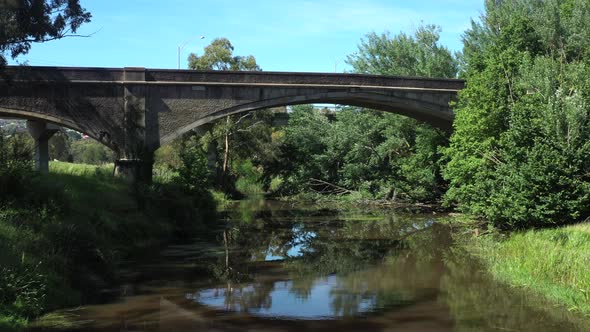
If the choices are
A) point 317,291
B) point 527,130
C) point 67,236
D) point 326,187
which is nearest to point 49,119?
point 67,236

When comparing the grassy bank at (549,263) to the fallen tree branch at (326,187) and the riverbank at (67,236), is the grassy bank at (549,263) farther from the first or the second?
the fallen tree branch at (326,187)

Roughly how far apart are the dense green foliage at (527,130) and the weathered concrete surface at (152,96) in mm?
6096

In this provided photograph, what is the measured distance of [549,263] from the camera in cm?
1350

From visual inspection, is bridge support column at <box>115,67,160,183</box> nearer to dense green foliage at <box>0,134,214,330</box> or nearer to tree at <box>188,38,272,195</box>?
dense green foliage at <box>0,134,214,330</box>

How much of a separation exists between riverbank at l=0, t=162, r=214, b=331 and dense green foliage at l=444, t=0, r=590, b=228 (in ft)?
35.7

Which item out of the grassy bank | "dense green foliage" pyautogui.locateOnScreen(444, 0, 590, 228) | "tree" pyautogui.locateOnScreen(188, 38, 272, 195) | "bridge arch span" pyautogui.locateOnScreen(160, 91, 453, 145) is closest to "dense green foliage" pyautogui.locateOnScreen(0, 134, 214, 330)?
"bridge arch span" pyautogui.locateOnScreen(160, 91, 453, 145)

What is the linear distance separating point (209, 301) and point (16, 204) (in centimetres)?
495

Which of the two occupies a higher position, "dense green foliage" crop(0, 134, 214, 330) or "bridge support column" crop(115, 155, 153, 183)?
"bridge support column" crop(115, 155, 153, 183)

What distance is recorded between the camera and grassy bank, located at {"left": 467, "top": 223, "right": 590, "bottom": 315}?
12.0 m

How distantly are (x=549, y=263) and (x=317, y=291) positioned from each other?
503 centimetres

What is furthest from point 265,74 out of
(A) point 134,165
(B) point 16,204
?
(B) point 16,204

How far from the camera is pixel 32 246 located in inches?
474

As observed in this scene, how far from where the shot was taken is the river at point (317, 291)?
11031mm

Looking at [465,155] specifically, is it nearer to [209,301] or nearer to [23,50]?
[209,301]
